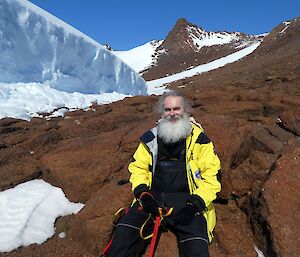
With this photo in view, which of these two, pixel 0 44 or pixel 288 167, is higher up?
pixel 0 44

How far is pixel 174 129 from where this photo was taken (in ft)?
12.5

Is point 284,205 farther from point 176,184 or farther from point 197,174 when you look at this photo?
point 176,184

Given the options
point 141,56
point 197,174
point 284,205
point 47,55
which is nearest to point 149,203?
point 197,174

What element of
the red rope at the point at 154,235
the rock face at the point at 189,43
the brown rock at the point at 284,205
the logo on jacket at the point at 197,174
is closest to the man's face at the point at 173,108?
the logo on jacket at the point at 197,174

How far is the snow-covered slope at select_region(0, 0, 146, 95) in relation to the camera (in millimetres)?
13422

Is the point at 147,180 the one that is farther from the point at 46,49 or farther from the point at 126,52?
the point at 126,52

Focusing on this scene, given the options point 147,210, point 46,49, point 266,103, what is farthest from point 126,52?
point 147,210

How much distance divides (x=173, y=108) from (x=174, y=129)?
0.94 feet

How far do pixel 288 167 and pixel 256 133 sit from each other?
1058 millimetres

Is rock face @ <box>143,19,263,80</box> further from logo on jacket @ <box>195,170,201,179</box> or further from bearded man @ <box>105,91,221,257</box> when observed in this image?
logo on jacket @ <box>195,170,201,179</box>

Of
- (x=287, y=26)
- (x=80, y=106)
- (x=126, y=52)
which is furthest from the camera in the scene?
(x=126, y=52)

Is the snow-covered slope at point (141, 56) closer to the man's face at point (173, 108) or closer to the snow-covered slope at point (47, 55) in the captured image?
the snow-covered slope at point (47, 55)

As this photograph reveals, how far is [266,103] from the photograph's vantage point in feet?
25.9

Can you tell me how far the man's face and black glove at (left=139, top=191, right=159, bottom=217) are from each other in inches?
35.6
